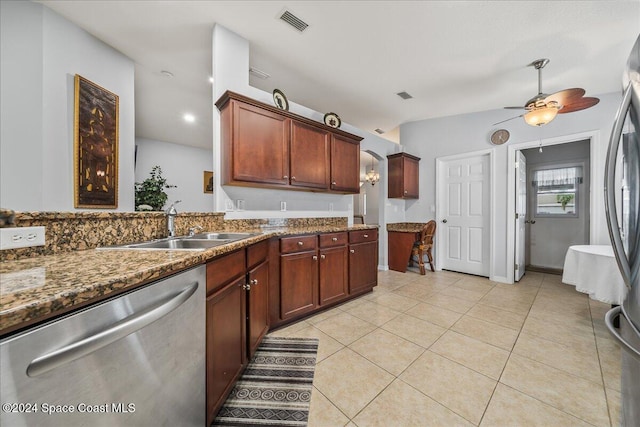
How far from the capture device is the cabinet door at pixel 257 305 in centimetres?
156

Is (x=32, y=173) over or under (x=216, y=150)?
under

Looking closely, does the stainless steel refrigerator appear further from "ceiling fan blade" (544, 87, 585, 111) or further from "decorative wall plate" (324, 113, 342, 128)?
"decorative wall plate" (324, 113, 342, 128)

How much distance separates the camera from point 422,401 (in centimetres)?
133

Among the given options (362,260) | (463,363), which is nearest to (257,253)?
(362,260)

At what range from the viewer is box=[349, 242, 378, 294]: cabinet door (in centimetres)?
267

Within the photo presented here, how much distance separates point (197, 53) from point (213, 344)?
2950 millimetres

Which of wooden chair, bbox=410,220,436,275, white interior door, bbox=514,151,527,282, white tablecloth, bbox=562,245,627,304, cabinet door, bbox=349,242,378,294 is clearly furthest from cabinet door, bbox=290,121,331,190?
white interior door, bbox=514,151,527,282

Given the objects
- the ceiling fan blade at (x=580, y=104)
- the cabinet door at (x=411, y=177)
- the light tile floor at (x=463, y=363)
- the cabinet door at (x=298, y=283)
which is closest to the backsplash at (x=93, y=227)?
the cabinet door at (x=298, y=283)

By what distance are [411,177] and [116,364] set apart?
4493mm

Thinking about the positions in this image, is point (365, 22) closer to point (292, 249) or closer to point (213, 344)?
point (292, 249)

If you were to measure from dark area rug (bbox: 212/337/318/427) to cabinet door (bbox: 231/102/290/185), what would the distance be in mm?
1490

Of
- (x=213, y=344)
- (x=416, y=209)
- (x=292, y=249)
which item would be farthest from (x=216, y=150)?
(x=416, y=209)

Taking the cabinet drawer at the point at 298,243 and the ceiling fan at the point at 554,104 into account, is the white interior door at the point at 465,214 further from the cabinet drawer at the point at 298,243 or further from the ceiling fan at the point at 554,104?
the cabinet drawer at the point at 298,243

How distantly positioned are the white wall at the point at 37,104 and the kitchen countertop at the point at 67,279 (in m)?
1.57
